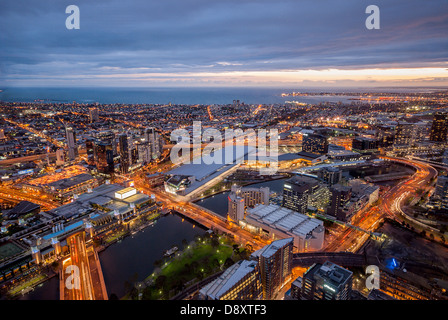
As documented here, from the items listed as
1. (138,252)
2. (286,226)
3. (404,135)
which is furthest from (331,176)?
(404,135)

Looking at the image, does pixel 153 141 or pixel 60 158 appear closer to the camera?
pixel 60 158

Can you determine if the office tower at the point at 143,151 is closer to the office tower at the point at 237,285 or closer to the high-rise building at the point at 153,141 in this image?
the high-rise building at the point at 153,141

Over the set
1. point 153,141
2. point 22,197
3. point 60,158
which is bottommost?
point 22,197

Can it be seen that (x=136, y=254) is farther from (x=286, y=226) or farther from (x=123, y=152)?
(x=123, y=152)

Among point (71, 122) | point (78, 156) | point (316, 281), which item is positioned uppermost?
point (71, 122)

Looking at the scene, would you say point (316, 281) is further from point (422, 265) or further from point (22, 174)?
point (22, 174)
